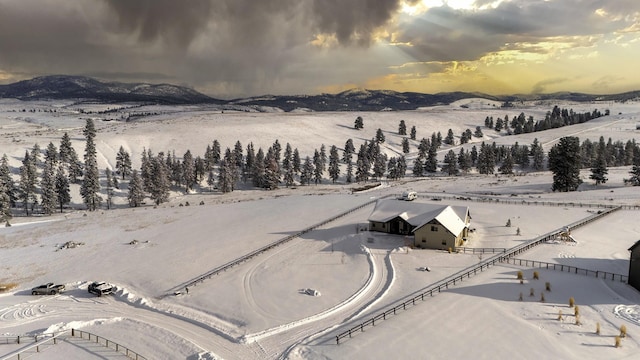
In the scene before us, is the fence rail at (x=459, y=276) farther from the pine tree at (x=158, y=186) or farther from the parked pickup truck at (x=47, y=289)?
the pine tree at (x=158, y=186)

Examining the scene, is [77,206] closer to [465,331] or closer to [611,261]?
[465,331]

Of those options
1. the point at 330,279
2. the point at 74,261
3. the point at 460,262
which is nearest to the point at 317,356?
the point at 330,279

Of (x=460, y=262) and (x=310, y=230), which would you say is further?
(x=310, y=230)

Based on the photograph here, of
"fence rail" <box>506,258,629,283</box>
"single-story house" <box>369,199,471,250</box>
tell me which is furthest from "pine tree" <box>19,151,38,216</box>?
"fence rail" <box>506,258,629,283</box>

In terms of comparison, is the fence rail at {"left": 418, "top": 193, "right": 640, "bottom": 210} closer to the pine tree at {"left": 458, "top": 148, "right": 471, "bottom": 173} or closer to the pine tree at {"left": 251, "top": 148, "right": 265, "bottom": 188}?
the pine tree at {"left": 251, "top": 148, "right": 265, "bottom": 188}

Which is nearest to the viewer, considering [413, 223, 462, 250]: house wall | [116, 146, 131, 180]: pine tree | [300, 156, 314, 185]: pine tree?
[413, 223, 462, 250]: house wall

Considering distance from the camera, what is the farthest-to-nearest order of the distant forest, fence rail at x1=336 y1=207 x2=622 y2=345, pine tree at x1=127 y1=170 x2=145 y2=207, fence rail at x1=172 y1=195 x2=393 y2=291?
pine tree at x1=127 y1=170 x2=145 y2=207
the distant forest
fence rail at x1=172 y1=195 x2=393 y2=291
fence rail at x1=336 y1=207 x2=622 y2=345

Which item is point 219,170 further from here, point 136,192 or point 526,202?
point 526,202
